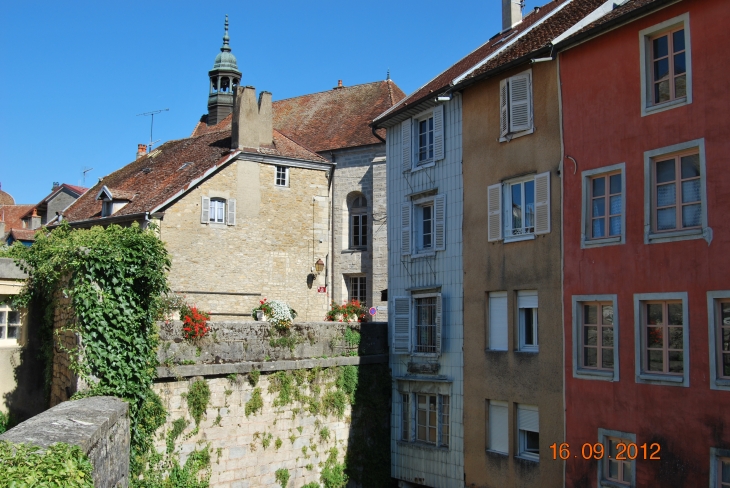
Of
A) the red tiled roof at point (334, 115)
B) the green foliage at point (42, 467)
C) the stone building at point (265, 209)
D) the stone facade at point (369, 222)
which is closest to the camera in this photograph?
the green foliage at point (42, 467)

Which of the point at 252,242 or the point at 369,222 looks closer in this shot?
the point at 252,242

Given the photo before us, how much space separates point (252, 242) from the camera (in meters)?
27.9

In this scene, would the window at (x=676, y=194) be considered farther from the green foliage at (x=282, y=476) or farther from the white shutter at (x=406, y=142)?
the green foliage at (x=282, y=476)

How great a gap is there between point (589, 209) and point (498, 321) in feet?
11.1

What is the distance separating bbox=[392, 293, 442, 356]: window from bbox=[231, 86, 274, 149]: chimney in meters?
11.4

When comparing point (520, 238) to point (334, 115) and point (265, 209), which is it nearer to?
point (265, 209)

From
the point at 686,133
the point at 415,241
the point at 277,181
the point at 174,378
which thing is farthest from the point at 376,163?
the point at 686,133

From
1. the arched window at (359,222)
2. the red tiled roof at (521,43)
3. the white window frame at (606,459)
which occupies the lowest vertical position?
the white window frame at (606,459)

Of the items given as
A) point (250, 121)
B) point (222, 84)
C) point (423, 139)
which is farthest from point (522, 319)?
point (222, 84)

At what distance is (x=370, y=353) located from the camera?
19.7m

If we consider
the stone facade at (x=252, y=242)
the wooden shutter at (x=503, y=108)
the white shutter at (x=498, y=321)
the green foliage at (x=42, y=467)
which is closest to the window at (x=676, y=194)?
the wooden shutter at (x=503, y=108)

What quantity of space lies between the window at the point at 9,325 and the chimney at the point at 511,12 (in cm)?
1503

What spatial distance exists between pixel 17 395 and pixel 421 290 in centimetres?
910

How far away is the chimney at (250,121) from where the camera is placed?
2839 centimetres
